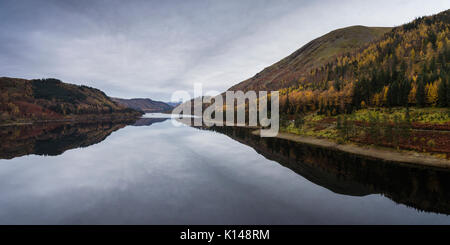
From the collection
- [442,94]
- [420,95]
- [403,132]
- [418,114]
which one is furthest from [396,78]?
[403,132]

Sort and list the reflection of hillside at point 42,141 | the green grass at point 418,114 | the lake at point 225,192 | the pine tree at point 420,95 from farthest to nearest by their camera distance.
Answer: the pine tree at point 420,95, the reflection of hillside at point 42,141, the green grass at point 418,114, the lake at point 225,192

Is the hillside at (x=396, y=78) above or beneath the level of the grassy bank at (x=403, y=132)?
above

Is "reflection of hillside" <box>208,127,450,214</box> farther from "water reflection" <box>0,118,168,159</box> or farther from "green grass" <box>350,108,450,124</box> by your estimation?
"water reflection" <box>0,118,168,159</box>

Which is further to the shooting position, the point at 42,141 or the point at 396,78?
the point at 396,78

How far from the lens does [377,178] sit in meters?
31.1

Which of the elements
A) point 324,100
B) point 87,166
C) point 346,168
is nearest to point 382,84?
point 324,100

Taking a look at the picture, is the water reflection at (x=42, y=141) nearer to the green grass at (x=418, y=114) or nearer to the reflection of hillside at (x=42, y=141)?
the reflection of hillside at (x=42, y=141)

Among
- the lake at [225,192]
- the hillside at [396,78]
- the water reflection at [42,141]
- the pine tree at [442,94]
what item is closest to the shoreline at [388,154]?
the lake at [225,192]

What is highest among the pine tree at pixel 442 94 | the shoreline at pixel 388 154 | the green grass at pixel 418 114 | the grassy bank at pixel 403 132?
the pine tree at pixel 442 94

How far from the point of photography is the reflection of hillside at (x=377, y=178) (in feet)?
78.1

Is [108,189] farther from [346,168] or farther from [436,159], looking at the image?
[436,159]

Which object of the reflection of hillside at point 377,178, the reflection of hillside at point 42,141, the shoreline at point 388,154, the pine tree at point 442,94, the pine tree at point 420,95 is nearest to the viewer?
the reflection of hillside at point 377,178

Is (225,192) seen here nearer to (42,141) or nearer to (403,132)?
(403,132)
